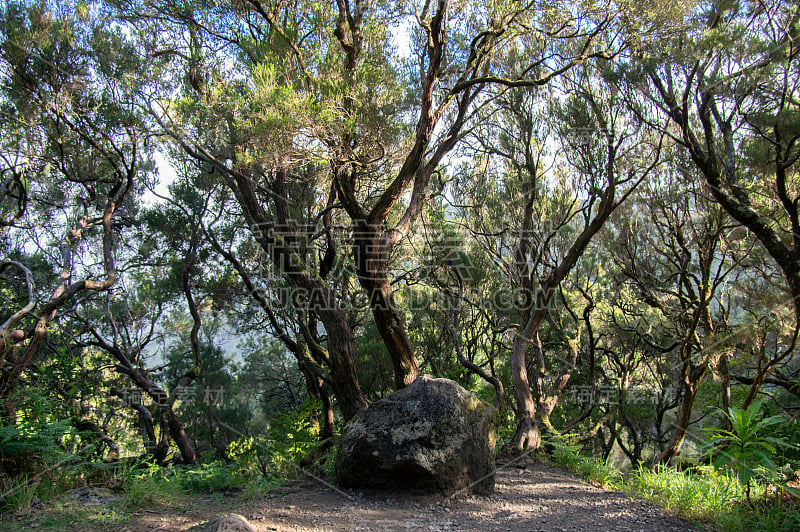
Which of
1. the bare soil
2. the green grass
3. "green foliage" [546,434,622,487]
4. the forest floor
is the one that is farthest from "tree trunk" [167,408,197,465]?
the green grass

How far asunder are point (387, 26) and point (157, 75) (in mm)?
3582

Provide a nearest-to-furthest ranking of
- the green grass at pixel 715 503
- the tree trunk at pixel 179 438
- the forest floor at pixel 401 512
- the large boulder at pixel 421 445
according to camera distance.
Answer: the green grass at pixel 715 503, the forest floor at pixel 401 512, the large boulder at pixel 421 445, the tree trunk at pixel 179 438

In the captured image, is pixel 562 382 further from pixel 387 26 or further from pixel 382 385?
pixel 387 26

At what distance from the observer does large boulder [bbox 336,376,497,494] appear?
167 inches

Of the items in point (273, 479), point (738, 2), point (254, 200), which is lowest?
point (273, 479)

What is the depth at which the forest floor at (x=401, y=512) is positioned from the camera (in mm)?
3441

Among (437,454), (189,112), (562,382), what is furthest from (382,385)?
(189,112)

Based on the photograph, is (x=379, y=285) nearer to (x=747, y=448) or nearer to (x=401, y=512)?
(x=401, y=512)

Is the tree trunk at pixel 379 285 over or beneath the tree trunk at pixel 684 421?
over

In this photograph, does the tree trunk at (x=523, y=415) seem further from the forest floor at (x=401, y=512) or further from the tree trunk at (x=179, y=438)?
the tree trunk at (x=179, y=438)

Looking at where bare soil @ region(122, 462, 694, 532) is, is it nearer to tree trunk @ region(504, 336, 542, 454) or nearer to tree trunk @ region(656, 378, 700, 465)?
tree trunk @ region(504, 336, 542, 454)

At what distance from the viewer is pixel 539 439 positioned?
22.0 ft

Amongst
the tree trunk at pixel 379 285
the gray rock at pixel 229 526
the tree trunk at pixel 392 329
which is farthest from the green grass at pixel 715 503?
the gray rock at pixel 229 526

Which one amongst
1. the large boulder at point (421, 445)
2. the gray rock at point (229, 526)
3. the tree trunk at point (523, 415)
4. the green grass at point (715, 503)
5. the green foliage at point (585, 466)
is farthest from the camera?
the tree trunk at point (523, 415)
